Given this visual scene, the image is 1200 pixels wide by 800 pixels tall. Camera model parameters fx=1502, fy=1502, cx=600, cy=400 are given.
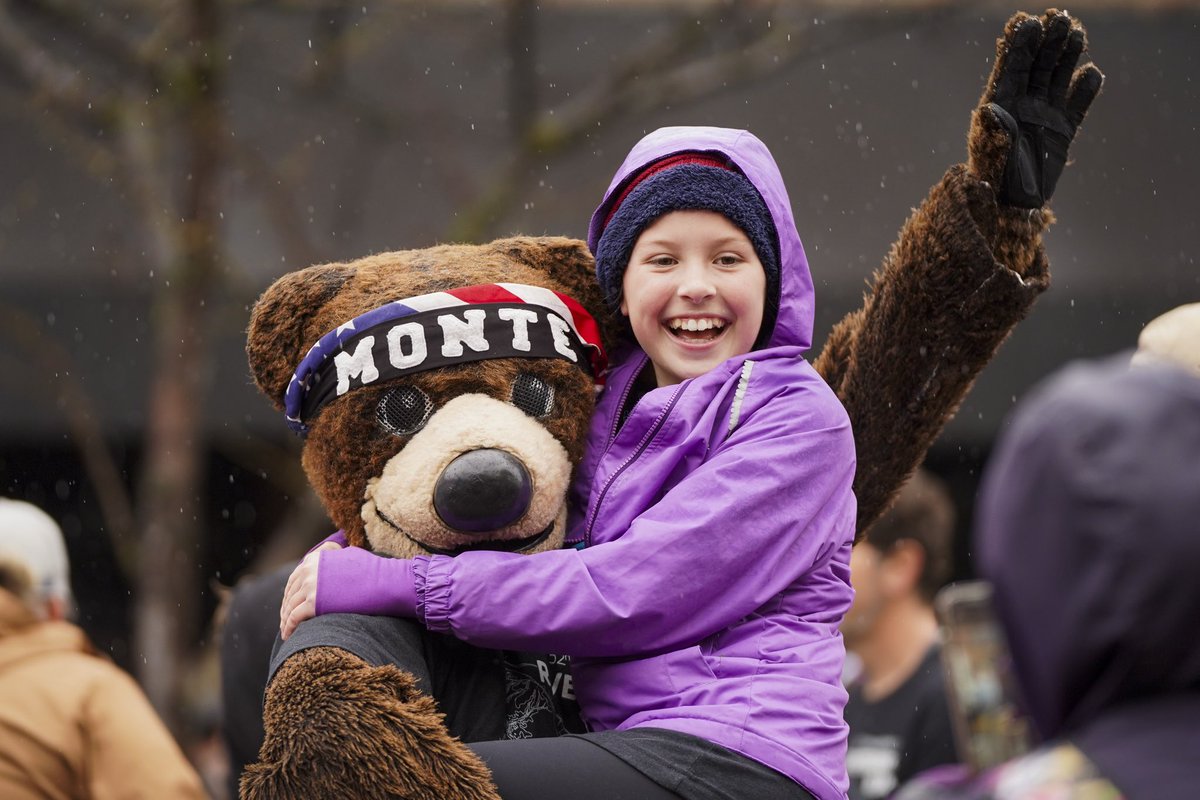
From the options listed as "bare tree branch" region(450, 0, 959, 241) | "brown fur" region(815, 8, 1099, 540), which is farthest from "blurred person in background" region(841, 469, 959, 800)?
"bare tree branch" region(450, 0, 959, 241)

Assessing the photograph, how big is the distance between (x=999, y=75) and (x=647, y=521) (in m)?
1.28

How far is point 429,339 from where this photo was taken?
297cm

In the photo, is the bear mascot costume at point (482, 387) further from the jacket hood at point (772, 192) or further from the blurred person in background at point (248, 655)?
the blurred person in background at point (248, 655)

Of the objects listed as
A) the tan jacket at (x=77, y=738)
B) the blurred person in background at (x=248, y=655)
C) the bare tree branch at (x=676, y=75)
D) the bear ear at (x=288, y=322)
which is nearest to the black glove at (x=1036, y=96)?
the bear ear at (x=288, y=322)

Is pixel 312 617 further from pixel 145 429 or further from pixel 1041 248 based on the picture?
pixel 145 429

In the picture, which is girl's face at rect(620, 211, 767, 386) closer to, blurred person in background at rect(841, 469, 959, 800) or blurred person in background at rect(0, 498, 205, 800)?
blurred person in background at rect(0, 498, 205, 800)

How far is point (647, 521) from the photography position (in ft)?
9.20

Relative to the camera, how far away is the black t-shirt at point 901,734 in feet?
16.8

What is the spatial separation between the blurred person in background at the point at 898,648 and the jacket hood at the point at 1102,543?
349 cm

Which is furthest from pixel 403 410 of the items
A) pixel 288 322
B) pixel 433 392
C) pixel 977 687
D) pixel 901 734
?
pixel 901 734

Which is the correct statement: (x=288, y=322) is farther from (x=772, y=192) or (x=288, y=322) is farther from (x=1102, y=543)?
(x=1102, y=543)

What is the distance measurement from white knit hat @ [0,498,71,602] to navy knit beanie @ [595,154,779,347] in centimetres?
209

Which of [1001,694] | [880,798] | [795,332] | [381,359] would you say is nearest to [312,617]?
[381,359]

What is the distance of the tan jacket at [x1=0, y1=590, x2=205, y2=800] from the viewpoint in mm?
3926
